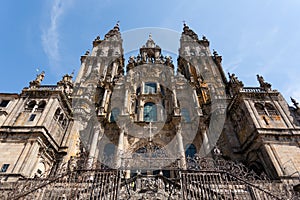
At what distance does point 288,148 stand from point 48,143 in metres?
20.8

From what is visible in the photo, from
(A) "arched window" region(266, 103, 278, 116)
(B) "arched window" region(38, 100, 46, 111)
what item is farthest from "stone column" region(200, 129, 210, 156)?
(B) "arched window" region(38, 100, 46, 111)

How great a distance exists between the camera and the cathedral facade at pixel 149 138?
37.2ft

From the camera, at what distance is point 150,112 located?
2455 cm

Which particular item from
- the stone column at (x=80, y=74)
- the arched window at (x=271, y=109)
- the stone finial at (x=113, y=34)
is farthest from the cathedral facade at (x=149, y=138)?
the stone finial at (x=113, y=34)

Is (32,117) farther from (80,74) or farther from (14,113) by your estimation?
(80,74)

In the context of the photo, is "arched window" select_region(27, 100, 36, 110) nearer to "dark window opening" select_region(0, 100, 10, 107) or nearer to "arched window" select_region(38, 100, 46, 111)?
"arched window" select_region(38, 100, 46, 111)

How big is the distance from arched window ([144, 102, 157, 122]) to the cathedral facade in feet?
0.44

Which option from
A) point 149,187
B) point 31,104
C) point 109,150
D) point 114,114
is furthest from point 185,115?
point 31,104

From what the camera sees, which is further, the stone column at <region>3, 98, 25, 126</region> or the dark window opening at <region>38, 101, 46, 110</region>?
the dark window opening at <region>38, 101, 46, 110</region>

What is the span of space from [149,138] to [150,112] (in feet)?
16.3

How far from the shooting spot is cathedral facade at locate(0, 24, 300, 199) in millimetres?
11344

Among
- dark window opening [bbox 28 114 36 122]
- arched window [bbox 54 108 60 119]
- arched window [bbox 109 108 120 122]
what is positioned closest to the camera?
dark window opening [bbox 28 114 36 122]

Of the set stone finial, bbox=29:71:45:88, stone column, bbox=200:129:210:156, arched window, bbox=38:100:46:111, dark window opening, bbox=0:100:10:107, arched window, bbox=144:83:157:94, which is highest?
arched window, bbox=144:83:157:94

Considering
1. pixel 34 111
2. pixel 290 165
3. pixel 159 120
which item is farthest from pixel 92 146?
pixel 290 165
